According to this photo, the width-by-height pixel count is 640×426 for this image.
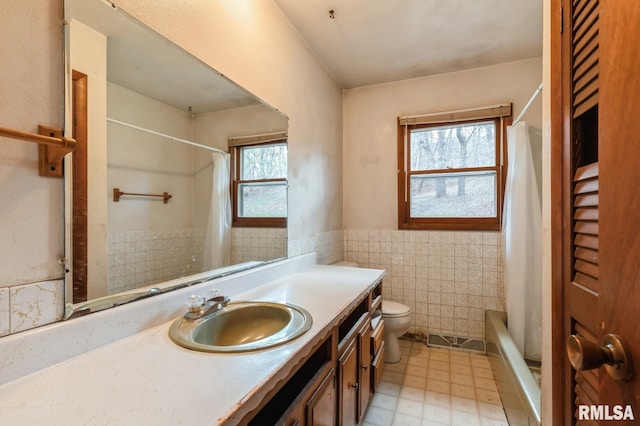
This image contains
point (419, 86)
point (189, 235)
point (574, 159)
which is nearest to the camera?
Result: point (574, 159)

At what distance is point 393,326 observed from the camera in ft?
7.41

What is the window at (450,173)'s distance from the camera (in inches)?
99.0

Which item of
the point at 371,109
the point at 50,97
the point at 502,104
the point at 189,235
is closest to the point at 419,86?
the point at 371,109

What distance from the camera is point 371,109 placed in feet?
9.46

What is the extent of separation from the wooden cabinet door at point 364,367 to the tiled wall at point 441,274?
1203 millimetres

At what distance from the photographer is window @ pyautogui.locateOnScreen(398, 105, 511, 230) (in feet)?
8.25

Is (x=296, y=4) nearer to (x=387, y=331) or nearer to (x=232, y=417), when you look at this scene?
(x=232, y=417)

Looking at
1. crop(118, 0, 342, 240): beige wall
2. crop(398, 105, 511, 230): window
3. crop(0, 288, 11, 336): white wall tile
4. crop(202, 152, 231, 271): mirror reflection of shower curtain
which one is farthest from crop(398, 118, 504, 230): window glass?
crop(0, 288, 11, 336): white wall tile

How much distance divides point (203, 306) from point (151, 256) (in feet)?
0.95

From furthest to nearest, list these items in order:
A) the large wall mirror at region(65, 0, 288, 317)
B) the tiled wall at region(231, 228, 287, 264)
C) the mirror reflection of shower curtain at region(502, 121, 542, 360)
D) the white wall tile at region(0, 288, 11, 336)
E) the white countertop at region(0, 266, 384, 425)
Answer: the mirror reflection of shower curtain at region(502, 121, 542, 360) → the tiled wall at region(231, 228, 287, 264) → the large wall mirror at region(65, 0, 288, 317) → the white wall tile at region(0, 288, 11, 336) → the white countertop at region(0, 266, 384, 425)

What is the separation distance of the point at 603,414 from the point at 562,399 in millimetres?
305

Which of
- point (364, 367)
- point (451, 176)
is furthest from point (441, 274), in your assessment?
point (364, 367)

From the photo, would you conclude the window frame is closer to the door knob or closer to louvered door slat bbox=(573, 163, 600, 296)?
louvered door slat bbox=(573, 163, 600, 296)

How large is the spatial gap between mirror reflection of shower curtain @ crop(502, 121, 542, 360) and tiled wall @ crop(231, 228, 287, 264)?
169 centimetres
